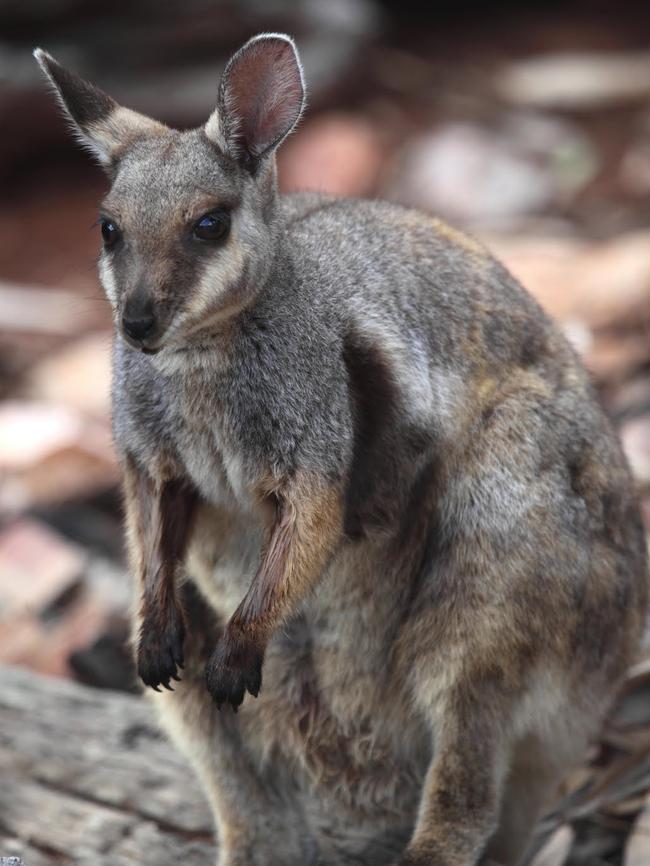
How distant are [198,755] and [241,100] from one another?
198 cm

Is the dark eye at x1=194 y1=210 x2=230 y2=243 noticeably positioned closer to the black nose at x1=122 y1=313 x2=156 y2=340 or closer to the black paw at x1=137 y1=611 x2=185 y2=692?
the black nose at x1=122 y1=313 x2=156 y2=340

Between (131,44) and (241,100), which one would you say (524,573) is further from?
(131,44)

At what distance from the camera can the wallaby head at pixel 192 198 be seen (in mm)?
3461

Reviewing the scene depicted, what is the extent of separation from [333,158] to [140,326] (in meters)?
8.78

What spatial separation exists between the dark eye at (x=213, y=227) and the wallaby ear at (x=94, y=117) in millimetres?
415

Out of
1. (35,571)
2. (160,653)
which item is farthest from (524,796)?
(35,571)

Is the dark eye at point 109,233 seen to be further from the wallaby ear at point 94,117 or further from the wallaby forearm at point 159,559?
the wallaby forearm at point 159,559

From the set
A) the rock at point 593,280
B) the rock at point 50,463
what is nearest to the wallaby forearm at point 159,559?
the rock at point 50,463

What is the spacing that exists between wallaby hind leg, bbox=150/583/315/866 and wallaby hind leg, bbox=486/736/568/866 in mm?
630

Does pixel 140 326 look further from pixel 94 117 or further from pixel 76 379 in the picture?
pixel 76 379

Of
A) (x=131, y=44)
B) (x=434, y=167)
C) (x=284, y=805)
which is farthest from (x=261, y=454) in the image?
(x=131, y=44)

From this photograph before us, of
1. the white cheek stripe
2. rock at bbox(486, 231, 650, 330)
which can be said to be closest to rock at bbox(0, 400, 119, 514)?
rock at bbox(486, 231, 650, 330)

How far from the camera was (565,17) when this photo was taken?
14.5m

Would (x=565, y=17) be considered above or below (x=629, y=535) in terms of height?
below
